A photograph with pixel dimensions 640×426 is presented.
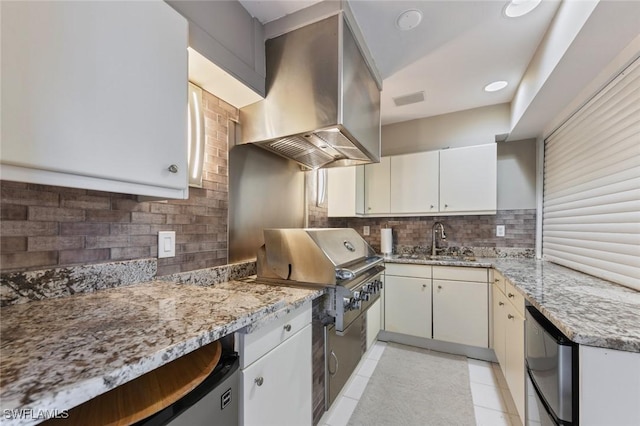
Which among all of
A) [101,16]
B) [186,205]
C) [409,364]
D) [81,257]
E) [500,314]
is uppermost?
[101,16]

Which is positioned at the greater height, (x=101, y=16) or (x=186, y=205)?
(x=101, y=16)

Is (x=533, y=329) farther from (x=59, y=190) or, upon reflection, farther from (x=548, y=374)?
(x=59, y=190)

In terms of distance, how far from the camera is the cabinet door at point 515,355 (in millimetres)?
1481

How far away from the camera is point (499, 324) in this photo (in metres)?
2.08

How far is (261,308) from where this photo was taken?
0.92m

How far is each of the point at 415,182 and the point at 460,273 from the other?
105cm

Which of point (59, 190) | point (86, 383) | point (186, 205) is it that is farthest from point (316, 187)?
point (86, 383)

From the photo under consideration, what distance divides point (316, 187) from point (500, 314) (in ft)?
6.35

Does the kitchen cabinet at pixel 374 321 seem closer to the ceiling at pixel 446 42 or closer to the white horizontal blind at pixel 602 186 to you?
the white horizontal blind at pixel 602 186

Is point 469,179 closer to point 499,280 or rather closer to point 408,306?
point 499,280

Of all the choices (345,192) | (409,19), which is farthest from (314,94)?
(345,192)

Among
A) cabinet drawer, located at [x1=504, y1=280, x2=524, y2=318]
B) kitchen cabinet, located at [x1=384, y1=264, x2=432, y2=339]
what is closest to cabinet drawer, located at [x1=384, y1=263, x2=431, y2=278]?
kitchen cabinet, located at [x1=384, y1=264, x2=432, y2=339]

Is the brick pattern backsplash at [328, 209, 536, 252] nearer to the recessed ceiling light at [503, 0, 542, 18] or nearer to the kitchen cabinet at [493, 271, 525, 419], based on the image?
the kitchen cabinet at [493, 271, 525, 419]

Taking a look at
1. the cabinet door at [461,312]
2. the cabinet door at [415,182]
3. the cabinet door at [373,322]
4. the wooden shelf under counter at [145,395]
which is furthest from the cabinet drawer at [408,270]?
the wooden shelf under counter at [145,395]
